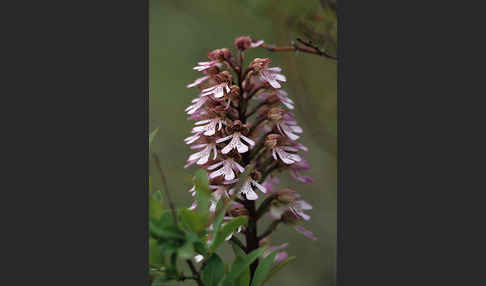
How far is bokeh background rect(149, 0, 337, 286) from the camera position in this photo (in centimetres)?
142

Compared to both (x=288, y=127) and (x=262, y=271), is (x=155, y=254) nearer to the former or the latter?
(x=262, y=271)

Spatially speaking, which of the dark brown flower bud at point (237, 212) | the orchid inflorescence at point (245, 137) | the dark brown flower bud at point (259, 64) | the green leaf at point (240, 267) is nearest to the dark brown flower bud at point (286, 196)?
the orchid inflorescence at point (245, 137)

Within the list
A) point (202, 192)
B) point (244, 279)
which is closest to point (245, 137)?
point (202, 192)

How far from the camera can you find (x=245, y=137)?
1.21 m

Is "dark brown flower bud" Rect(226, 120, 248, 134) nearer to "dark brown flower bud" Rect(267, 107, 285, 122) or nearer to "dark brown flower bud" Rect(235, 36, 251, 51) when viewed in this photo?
"dark brown flower bud" Rect(267, 107, 285, 122)

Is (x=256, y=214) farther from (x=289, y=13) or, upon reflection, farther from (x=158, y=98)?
(x=289, y=13)

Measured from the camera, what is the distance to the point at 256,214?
50.6 inches

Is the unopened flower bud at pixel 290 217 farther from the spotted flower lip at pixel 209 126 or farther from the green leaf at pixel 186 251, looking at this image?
the green leaf at pixel 186 251

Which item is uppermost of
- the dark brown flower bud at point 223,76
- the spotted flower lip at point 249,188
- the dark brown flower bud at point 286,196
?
the dark brown flower bud at point 223,76

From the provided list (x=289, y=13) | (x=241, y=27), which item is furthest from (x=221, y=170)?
(x=241, y=27)

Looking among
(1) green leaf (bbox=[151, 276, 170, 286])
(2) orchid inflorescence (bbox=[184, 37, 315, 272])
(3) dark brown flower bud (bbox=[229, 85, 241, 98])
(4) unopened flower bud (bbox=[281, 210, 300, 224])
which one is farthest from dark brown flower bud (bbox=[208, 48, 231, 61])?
(1) green leaf (bbox=[151, 276, 170, 286])

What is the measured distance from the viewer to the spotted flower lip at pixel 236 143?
3.85ft

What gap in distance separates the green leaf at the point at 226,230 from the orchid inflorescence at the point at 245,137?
0.13m

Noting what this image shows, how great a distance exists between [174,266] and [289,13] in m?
1.03
